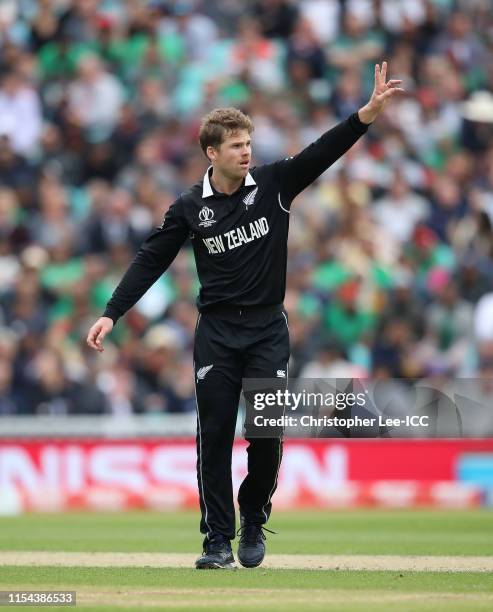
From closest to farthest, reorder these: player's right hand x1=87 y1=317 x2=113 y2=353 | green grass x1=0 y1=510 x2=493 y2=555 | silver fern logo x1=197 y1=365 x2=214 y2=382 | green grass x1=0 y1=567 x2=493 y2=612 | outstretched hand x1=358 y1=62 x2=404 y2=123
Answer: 1. green grass x1=0 y1=567 x2=493 y2=612
2. outstretched hand x1=358 y1=62 x2=404 y2=123
3. player's right hand x1=87 y1=317 x2=113 y2=353
4. silver fern logo x1=197 y1=365 x2=214 y2=382
5. green grass x1=0 y1=510 x2=493 y2=555

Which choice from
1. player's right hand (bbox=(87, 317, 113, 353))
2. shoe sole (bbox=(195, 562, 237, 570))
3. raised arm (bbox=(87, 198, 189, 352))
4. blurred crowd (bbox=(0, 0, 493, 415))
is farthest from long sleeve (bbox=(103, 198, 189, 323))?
blurred crowd (bbox=(0, 0, 493, 415))

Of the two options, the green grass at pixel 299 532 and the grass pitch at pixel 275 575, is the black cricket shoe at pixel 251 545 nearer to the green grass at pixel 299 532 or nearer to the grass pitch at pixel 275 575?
the grass pitch at pixel 275 575

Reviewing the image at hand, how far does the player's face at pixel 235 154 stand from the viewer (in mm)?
7961

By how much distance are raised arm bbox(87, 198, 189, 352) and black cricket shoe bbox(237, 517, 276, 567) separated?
133 centimetres

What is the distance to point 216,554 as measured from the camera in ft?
26.1

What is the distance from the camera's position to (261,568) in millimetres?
8141

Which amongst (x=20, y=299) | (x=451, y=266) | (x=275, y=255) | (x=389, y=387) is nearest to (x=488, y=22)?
(x=451, y=266)

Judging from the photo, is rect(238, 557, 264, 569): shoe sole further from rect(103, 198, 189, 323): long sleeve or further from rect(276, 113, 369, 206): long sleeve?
rect(276, 113, 369, 206): long sleeve

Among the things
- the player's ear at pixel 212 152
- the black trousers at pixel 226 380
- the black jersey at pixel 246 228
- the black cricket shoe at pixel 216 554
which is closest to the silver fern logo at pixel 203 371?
the black trousers at pixel 226 380

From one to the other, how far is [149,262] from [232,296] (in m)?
0.57

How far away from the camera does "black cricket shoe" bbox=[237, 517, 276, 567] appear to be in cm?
812

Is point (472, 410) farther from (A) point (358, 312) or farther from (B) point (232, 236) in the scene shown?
(B) point (232, 236)

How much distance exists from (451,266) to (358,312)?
54.4 inches

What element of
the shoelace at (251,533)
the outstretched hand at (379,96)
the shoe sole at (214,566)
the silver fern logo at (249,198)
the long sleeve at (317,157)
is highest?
the outstretched hand at (379,96)
